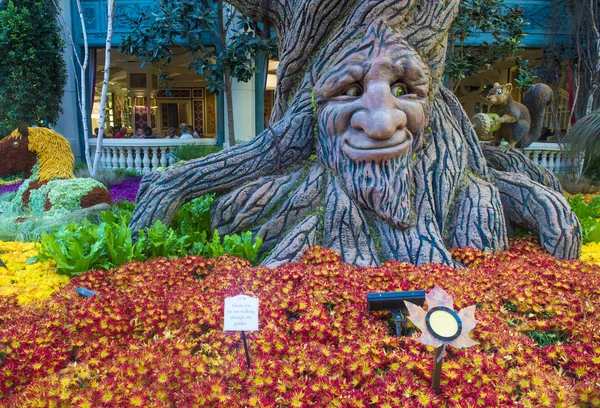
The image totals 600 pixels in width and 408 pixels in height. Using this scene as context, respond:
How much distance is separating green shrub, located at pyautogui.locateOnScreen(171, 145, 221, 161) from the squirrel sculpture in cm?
567

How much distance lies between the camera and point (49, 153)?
590 cm

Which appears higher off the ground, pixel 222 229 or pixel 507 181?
pixel 507 181

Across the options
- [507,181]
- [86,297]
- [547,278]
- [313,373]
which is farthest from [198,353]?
[507,181]

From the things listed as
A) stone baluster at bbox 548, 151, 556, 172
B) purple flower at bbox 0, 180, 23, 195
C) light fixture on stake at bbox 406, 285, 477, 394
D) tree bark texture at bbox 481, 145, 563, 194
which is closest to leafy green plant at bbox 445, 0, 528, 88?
stone baluster at bbox 548, 151, 556, 172

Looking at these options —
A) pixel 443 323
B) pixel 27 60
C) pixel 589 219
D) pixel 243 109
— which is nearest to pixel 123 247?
pixel 443 323

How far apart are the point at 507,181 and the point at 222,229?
232cm

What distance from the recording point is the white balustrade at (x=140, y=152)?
10086 millimetres

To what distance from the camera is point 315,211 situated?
3346mm

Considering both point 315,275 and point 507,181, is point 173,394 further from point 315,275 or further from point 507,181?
point 507,181

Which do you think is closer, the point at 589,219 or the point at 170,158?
the point at 589,219

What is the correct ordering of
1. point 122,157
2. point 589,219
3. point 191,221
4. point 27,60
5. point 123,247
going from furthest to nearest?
point 122,157 < point 27,60 < point 589,219 < point 191,221 < point 123,247

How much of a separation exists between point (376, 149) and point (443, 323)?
181cm

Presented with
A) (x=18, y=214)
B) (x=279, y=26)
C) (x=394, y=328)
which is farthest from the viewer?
(x=18, y=214)

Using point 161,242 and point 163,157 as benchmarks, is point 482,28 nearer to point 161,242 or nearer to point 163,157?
point 163,157
